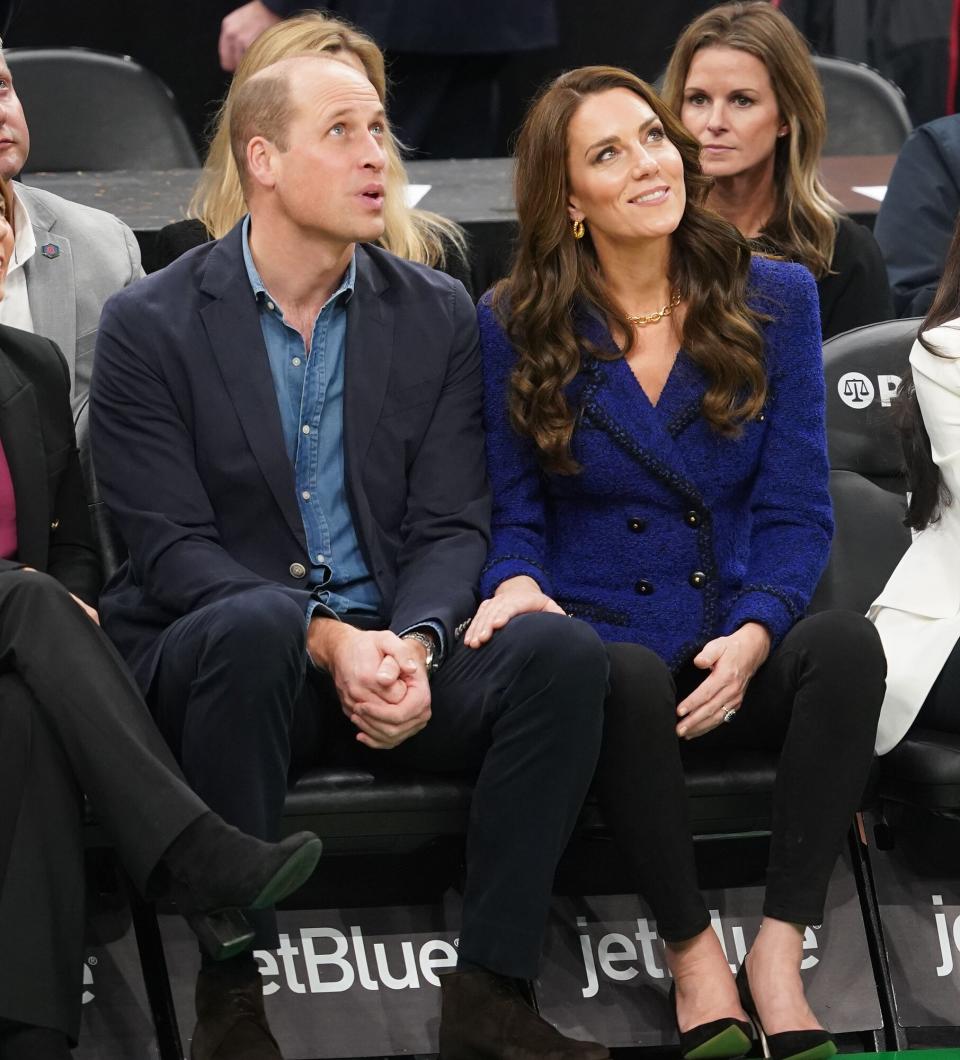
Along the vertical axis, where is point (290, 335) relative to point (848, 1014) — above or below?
above

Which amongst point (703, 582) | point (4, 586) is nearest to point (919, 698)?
point (703, 582)

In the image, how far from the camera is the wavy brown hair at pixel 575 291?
3.23 meters

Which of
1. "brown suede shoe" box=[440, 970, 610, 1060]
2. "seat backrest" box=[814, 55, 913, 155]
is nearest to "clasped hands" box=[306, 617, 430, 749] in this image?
"brown suede shoe" box=[440, 970, 610, 1060]

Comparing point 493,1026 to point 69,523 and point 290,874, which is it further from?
point 69,523

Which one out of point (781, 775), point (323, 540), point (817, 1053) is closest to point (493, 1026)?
point (817, 1053)

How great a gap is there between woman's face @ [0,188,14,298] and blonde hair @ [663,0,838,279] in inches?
57.2

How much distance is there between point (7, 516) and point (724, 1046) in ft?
4.65

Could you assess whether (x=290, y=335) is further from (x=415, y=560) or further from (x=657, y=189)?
(x=657, y=189)

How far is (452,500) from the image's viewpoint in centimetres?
327

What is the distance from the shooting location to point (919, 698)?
3166 mm

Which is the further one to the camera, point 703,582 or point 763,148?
point 763,148

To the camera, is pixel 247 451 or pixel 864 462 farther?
pixel 864 462

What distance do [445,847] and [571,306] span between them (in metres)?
0.94

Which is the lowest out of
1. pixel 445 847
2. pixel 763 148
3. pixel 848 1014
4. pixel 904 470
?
pixel 848 1014
